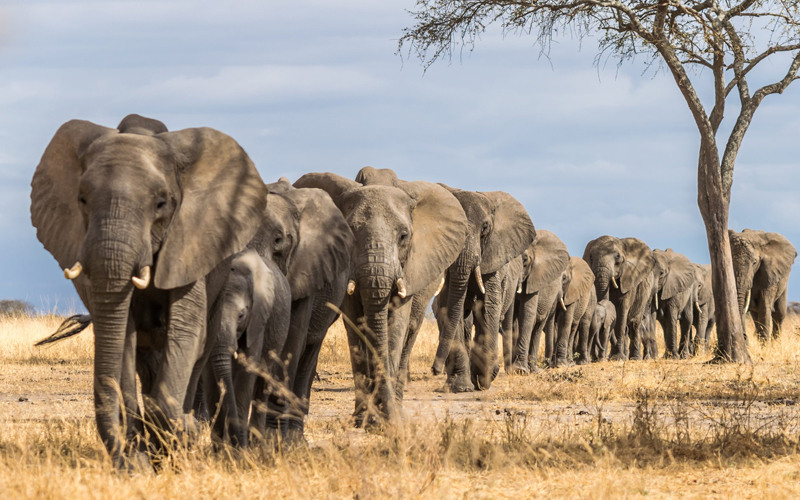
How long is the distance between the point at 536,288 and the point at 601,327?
7.70 meters

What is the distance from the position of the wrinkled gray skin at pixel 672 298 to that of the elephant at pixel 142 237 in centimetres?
2149

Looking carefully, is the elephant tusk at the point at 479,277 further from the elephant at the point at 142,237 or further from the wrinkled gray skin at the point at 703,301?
the wrinkled gray skin at the point at 703,301

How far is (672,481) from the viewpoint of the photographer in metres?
6.30

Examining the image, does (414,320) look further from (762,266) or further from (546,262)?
(762,266)

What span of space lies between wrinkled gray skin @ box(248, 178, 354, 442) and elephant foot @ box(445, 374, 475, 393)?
13.9 ft

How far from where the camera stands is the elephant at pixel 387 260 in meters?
8.77

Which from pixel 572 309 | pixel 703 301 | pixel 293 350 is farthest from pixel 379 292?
pixel 703 301

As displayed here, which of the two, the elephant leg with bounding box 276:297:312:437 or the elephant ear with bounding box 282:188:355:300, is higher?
the elephant ear with bounding box 282:188:355:300

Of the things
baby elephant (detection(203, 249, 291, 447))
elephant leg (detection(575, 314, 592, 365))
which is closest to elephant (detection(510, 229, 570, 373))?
elephant leg (detection(575, 314, 592, 365))

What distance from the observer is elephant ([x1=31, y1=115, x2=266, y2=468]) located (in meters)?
5.58

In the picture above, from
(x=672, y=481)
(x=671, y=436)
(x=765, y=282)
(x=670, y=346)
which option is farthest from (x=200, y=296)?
(x=670, y=346)

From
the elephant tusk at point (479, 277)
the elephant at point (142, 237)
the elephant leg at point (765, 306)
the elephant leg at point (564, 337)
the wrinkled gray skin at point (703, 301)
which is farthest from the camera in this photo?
the wrinkled gray skin at point (703, 301)

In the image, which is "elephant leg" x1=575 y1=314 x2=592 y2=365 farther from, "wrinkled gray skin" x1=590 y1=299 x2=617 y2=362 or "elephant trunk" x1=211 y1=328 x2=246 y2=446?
"elephant trunk" x1=211 y1=328 x2=246 y2=446

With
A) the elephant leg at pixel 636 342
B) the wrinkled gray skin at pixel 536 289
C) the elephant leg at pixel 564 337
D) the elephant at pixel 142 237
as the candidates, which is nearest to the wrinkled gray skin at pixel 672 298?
the elephant leg at pixel 636 342
